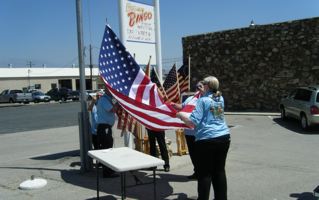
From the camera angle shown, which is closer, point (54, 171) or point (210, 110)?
point (210, 110)

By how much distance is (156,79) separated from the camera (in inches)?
398

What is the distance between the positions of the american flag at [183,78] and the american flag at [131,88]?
9.33ft

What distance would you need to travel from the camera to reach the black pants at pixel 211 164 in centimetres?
588

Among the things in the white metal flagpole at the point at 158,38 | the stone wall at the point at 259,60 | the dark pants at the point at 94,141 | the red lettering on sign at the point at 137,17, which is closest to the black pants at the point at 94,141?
the dark pants at the point at 94,141

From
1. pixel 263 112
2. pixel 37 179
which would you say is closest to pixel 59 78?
pixel 263 112

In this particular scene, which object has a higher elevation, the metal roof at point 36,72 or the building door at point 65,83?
the metal roof at point 36,72

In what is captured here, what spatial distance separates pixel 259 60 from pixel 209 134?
18036 millimetres

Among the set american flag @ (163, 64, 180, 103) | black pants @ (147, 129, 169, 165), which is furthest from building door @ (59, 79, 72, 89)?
black pants @ (147, 129, 169, 165)

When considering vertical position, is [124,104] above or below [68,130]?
above

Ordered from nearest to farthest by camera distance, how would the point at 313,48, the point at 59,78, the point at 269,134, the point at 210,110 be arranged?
the point at 210,110 → the point at 269,134 → the point at 313,48 → the point at 59,78

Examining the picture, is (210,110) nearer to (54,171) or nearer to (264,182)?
(264,182)

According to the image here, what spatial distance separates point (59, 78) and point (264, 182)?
2803 inches

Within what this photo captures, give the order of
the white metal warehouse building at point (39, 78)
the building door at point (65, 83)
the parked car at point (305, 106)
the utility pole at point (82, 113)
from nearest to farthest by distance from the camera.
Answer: the utility pole at point (82, 113), the parked car at point (305, 106), the white metal warehouse building at point (39, 78), the building door at point (65, 83)

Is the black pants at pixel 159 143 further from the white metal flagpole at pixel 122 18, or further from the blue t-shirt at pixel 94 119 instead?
the white metal flagpole at pixel 122 18
